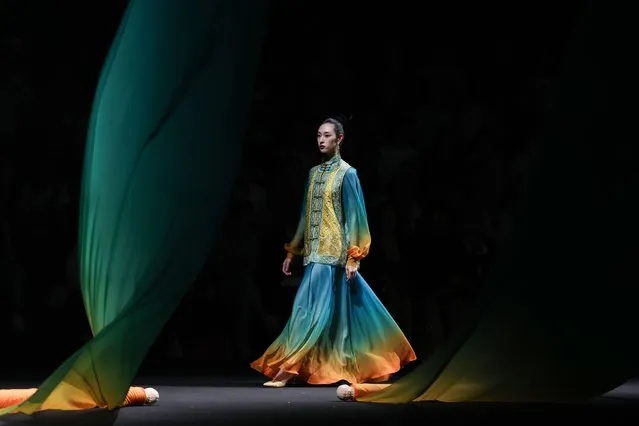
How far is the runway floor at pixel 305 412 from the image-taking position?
4953mm

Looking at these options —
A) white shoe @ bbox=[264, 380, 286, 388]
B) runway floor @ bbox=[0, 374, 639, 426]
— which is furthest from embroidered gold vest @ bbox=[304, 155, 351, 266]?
runway floor @ bbox=[0, 374, 639, 426]

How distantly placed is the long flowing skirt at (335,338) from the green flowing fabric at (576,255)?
5.39 ft

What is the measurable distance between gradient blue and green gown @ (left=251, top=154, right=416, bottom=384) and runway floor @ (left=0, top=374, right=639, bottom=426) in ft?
1.09

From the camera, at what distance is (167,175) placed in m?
4.84

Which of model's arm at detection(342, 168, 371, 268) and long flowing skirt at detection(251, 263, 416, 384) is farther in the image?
model's arm at detection(342, 168, 371, 268)

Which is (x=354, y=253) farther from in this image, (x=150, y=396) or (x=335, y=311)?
(x=150, y=396)

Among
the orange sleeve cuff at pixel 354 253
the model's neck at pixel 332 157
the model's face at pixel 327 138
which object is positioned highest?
the model's face at pixel 327 138

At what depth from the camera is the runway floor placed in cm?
495

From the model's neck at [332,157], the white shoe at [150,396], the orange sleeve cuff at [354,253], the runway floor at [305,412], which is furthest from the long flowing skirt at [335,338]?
the white shoe at [150,396]

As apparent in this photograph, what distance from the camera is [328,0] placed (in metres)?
9.13

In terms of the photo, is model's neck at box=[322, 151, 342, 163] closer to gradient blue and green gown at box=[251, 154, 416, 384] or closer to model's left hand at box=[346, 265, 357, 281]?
gradient blue and green gown at box=[251, 154, 416, 384]

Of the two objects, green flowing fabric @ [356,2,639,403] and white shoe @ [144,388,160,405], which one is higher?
green flowing fabric @ [356,2,639,403]

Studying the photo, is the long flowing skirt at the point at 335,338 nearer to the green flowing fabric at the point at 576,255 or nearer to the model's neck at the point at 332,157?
the model's neck at the point at 332,157

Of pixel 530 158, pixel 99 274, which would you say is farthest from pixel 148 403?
pixel 530 158
